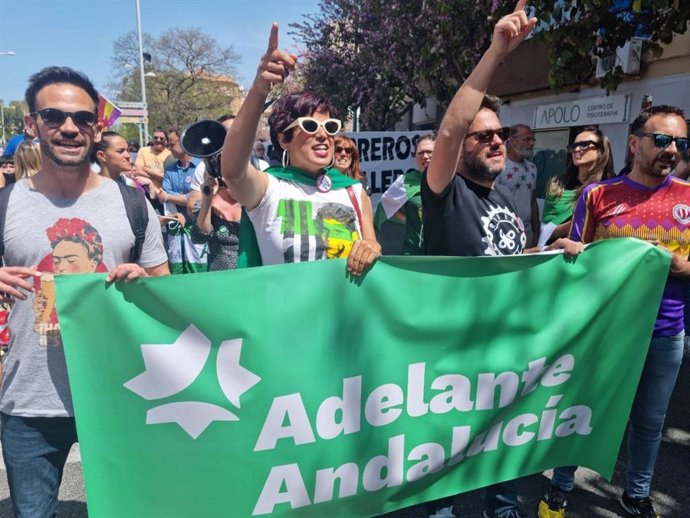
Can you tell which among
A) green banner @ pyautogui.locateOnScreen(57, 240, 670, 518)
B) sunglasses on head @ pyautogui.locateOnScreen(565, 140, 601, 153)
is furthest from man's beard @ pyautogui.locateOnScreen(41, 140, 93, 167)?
sunglasses on head @ pyautogui.locateOnScreen(565, 140, 601, 153)

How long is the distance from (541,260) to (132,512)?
1733 mm

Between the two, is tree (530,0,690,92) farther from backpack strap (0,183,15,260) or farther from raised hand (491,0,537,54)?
backpack strap (0,183,15,260)

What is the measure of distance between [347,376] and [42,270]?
1059mm

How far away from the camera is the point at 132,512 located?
186cm

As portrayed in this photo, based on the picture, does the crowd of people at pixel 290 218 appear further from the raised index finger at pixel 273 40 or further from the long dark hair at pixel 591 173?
the long dark hair at pixel 591 173

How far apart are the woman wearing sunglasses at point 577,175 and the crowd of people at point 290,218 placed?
3.79 feet

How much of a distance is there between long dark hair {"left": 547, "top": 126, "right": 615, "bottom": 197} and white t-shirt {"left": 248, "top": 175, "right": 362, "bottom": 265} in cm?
219

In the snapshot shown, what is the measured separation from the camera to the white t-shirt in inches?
81.1

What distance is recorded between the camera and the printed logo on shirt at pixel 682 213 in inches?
95.2

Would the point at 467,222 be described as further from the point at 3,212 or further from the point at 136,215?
the point at 3,212

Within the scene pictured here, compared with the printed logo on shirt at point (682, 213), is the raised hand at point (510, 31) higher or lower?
higher

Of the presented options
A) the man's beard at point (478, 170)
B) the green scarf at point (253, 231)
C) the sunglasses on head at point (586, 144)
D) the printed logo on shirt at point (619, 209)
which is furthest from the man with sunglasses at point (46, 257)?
the sunglasses on head at point (586, 144)

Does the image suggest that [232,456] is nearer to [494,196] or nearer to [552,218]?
[494,196]

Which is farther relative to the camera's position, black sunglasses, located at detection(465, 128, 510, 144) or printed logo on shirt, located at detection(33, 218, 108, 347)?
black sunglasses, located at detection(465, 128, 510, 144)
